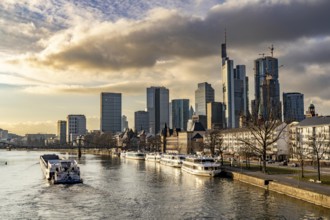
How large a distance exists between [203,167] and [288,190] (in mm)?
42399

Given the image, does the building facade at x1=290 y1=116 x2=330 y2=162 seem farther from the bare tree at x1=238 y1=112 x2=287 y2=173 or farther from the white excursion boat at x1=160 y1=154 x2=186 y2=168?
the white excursion boat at x1=160 y1=154 x2=186 y2=168

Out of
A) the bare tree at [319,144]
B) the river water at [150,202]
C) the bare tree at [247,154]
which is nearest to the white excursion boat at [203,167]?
the bare tree at [247,154]

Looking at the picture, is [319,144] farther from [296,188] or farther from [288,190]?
[296,188]

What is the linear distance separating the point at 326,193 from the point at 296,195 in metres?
7.05

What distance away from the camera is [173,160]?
16150 centimetres

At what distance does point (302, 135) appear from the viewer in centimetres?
15588

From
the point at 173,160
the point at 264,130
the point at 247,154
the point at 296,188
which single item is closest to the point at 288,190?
the point at 296,188

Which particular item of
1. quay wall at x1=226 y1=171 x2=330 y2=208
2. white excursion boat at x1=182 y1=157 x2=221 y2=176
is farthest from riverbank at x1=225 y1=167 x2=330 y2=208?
white excursion boat at x1=182 y1=157 x2=221 y2=176

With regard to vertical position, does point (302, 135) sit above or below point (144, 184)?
above

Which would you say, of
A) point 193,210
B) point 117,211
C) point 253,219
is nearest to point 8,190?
point 117,211

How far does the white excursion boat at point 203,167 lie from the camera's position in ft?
358

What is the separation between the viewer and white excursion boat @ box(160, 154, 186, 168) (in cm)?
15475

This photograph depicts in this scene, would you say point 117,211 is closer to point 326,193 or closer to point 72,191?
point 72,191

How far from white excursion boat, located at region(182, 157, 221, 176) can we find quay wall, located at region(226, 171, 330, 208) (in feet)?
43.2
